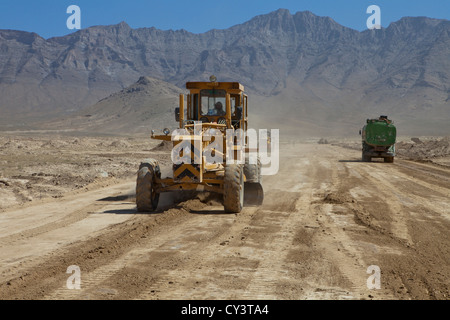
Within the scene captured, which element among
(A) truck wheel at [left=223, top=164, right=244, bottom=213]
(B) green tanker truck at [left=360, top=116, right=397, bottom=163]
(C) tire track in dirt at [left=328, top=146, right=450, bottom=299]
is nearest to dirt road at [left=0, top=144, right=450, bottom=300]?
(C) tire track in dirt at [left=328, top=146, right=450, bottom=299]

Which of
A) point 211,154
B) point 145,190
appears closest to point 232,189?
point 211,154

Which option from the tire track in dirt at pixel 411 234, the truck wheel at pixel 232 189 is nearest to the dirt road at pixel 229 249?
the tire track in dirt at pixel 411 234

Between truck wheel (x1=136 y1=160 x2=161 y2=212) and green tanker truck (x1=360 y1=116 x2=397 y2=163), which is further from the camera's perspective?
green tanker truck (x1=360 y1=116 x2=397 y2=163)

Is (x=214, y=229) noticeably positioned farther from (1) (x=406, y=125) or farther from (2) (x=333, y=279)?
(1) (x=406, y=125)

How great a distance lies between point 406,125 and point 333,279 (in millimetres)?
156070

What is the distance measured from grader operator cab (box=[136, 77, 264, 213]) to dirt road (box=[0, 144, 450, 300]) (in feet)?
1.79

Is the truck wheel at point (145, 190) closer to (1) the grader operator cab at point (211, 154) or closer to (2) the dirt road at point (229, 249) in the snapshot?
(1) the grader operator cab at point (211, 154)

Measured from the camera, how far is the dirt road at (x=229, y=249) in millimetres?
6375

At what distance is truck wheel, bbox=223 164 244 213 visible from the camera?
1164 centimetres

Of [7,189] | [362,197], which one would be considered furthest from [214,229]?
[7,189]

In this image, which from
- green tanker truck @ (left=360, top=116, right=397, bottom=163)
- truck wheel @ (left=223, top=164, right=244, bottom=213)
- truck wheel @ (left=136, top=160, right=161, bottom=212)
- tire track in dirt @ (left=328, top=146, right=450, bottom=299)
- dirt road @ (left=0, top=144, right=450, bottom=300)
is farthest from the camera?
green tanker truck @ (left=360, top=116, right=397, bottom=163)

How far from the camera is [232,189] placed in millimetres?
11633

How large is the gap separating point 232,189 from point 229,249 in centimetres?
330

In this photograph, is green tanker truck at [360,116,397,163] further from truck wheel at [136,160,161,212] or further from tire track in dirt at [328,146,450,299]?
truck wheel at [136,160,161,212]
